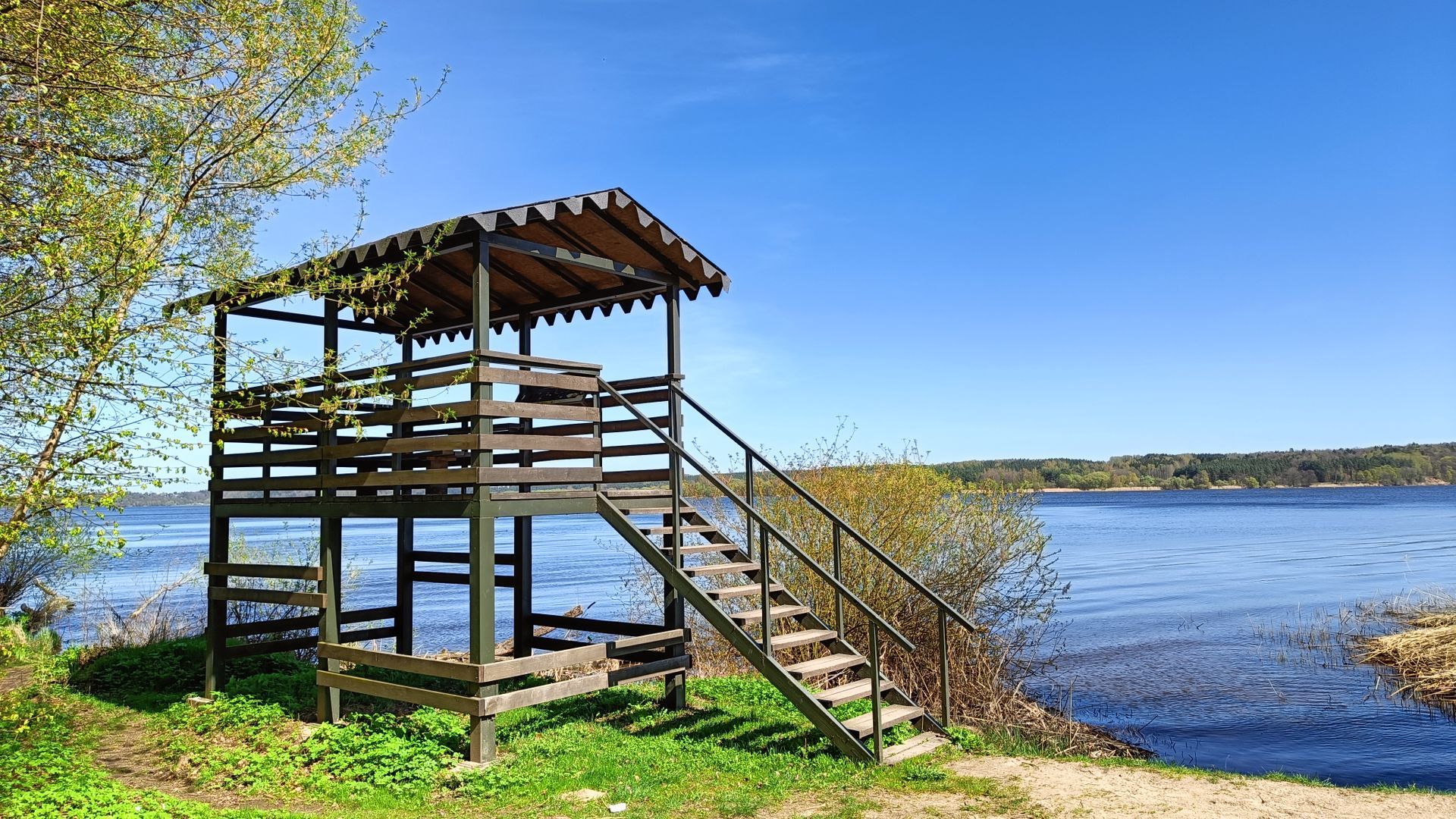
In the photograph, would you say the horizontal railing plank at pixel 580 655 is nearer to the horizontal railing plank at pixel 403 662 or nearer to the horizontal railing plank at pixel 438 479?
the horizontal railing plank at pixel 403 662

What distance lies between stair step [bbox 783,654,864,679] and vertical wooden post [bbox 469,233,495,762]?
8.79 feet

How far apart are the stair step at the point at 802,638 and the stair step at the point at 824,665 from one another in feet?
0.61

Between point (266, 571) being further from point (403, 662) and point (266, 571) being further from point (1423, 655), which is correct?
point (1423, 655)

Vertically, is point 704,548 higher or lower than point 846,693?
higher

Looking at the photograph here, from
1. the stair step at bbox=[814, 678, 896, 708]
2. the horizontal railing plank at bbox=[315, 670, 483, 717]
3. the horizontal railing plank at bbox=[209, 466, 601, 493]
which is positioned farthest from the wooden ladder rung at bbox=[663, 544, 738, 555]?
the horizontal railing plank at bbox=[315, 670, 483, 717]

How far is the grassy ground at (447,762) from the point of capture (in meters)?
7.79

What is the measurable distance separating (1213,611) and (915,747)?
2101 cm

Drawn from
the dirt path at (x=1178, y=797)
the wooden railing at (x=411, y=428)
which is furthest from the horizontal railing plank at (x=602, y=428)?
the dirt path at (x=1178, y=797)

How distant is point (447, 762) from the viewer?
9062 millimetres

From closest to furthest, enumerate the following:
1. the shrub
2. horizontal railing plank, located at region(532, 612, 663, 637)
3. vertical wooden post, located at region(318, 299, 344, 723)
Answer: vertical wooden post, located at region(318, 299, 344, 723) → horizontal railing plank, located at region(532, 612, 663, 637) → the shrub

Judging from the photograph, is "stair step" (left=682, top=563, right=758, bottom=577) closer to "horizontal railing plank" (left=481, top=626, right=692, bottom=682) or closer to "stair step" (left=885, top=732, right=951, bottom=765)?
"horizontal railing plank" (left=481, top=626, right=692, bottom=682)

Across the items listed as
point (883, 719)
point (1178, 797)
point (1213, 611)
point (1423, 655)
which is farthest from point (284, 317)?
point (1213, 611)

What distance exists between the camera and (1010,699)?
43.1 feet

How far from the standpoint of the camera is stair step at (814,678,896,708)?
28.9 ft
